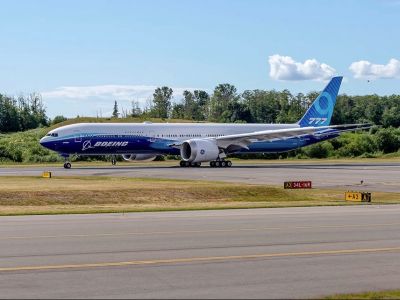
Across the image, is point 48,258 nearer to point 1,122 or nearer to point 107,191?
point 107,191

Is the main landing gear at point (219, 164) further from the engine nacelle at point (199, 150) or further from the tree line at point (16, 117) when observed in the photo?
the tree line at point (16, 117)

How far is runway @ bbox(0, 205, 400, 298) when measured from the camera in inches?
459

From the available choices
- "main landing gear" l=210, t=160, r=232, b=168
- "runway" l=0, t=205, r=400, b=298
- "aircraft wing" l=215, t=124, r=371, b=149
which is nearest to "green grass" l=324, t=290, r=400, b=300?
"runway" l=0, t=205, r=400, b=298

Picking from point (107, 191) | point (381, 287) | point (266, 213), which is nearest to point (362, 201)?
point (266, 213)

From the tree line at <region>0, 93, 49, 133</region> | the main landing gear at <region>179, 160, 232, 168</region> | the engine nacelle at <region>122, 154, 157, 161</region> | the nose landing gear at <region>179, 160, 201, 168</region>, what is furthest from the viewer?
the tree line at <region>0, 93, 49, 133</region>

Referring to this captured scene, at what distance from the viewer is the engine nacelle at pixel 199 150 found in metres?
61.9

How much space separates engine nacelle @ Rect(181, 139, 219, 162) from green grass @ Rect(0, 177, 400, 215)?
24.1 meters

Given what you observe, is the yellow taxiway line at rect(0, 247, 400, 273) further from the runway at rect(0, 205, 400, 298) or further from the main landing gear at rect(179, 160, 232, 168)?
the main landing gear at rect(179, 160, 232, 168)

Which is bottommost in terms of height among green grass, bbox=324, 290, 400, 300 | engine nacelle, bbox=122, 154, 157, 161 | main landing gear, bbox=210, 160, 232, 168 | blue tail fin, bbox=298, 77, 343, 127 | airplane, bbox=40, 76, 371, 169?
green grass, bbox=324, 290, 400, 300

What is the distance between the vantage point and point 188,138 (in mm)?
65062

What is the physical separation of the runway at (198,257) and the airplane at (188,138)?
120 ft

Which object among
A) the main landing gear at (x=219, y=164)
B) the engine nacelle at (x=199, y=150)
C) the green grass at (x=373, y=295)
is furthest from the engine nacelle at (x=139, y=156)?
the green grass at (x=373, y=295)

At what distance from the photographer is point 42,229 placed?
65.7 feet

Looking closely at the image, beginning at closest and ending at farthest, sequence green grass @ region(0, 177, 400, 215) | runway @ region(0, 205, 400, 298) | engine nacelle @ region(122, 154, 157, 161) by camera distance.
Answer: runway @ region(0, 205, 400, 298)
green grass @ region(0, 177, 400, 215)
engine nacelle @ region(122, 154, 157, 161)
